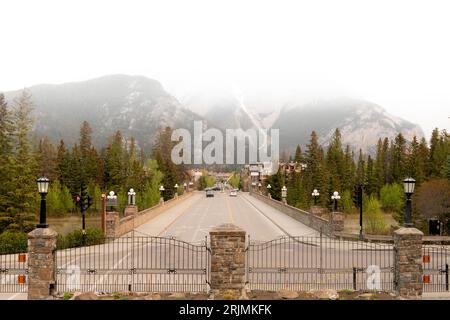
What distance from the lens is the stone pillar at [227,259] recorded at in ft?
37.9

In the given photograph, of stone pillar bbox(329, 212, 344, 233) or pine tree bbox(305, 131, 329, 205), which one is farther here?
pine tree bbox(305, 131, 329, 205)

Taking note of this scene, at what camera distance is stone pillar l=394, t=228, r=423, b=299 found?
12.7m

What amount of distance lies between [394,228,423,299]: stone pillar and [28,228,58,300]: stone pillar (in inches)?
373

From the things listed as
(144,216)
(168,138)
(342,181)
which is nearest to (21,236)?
(144,216)

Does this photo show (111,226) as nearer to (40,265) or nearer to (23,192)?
(40,265)

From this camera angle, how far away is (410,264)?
1279 centimetres

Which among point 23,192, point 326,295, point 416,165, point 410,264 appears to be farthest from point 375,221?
point 416,165

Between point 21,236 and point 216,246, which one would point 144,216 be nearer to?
point 21,236

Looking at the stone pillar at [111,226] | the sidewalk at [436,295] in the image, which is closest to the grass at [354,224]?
the stone pillar at [111,226]

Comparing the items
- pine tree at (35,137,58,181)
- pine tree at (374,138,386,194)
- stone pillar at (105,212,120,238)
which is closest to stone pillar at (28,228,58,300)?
stone pillar at (105,212,120,238)

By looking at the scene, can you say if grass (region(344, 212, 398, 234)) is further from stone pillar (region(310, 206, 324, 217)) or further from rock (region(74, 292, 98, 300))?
rock (region(74, 292, 98, 300))

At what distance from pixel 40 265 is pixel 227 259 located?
527cm

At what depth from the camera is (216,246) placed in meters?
11.6
